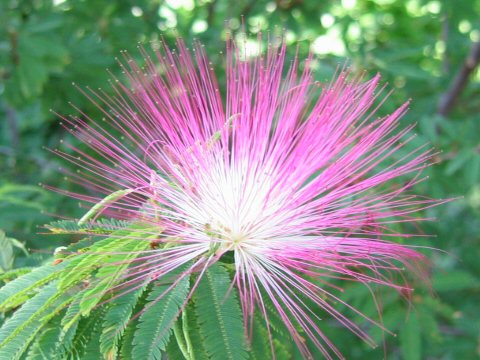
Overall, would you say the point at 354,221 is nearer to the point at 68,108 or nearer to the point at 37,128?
the point at 68,108

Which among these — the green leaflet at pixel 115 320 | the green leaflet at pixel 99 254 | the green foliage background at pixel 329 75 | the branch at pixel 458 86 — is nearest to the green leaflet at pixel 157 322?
the green leaflet at pixel 115 320

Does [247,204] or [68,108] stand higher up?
[68,108]

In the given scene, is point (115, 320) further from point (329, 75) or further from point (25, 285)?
point (329, 75)

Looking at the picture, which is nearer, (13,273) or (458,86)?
(13,273)

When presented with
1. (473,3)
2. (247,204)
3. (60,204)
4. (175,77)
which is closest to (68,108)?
(60,204)

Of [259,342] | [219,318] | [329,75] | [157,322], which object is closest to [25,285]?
[157,322]
